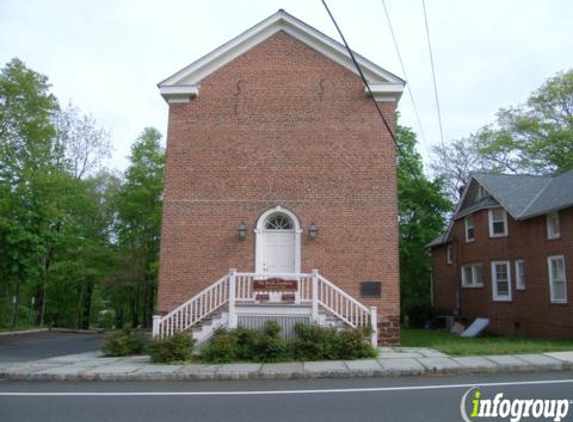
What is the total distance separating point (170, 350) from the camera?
1079 cm

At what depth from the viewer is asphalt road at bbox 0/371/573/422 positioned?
613cm

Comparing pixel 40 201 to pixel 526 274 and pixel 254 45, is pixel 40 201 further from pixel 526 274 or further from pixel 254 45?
pixel 526 274

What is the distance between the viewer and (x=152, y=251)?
104ft

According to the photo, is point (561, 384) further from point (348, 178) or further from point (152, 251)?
point (152, 251)

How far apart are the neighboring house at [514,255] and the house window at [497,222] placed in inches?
1.7

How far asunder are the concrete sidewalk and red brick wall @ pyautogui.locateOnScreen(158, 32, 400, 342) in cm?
342

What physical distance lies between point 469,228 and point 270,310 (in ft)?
53.1

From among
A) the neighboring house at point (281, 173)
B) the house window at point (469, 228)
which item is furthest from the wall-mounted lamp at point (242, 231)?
the house window at point (469, 228)

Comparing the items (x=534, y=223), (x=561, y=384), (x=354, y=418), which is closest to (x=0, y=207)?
(x=354, y=418)

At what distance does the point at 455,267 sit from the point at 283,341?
1817 cm

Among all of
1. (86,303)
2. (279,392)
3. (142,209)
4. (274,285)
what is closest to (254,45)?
(274,285)

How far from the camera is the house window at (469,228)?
24578 millimetres

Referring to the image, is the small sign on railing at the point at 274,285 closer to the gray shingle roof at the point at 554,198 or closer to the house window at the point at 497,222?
the gray shingle roof at the point at 554,198

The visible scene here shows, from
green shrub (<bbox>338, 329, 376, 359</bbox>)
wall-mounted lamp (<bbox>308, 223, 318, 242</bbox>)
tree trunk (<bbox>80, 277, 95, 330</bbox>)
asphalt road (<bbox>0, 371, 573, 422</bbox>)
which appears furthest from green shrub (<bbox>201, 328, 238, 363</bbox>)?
tree trunk (<bbox>80, 277, 95, 330</bbox>)
